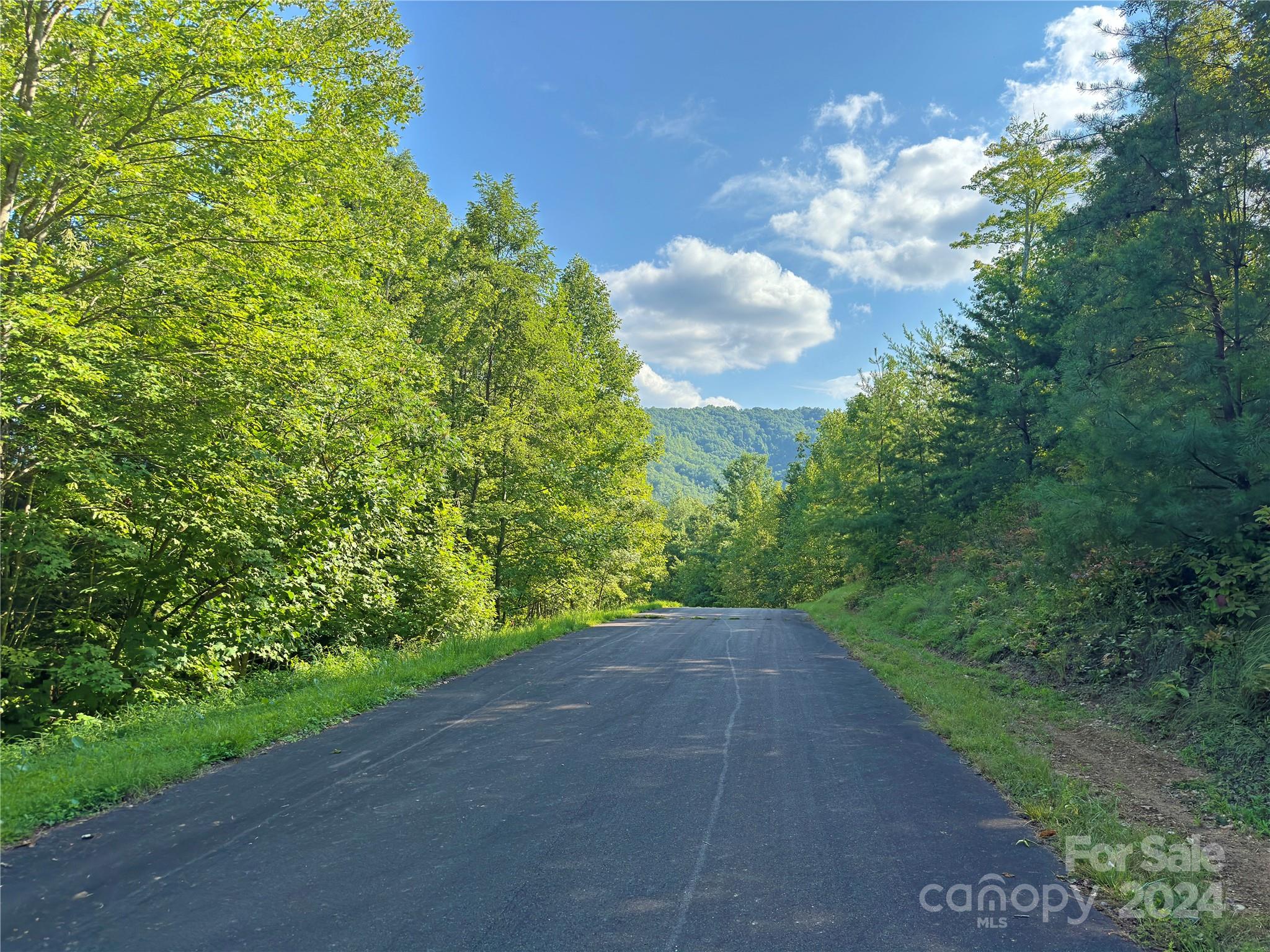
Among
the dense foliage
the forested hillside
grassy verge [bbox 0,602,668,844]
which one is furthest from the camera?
the dense foliage

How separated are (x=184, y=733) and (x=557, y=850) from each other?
179 inches

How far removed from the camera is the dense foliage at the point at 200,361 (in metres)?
7.23

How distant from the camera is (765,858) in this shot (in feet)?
13.1

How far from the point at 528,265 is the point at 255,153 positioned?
1073 cm

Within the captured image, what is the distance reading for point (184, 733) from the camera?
6.29 meters

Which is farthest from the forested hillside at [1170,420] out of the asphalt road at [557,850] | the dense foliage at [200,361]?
the dense foliage at [200,361]

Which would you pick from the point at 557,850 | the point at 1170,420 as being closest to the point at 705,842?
the point at 557,850

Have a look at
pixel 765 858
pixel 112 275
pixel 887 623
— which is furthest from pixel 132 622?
pixel 887 623

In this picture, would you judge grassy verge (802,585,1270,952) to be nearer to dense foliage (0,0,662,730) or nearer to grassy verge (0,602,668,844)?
grassy verge (0,602,668,844)

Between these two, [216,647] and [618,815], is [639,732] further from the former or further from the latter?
[216,647]

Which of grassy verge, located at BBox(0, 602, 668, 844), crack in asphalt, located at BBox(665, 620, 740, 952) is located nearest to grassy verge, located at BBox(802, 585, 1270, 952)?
crack in asphalt, located at BBox(665, 620, 740, 952)

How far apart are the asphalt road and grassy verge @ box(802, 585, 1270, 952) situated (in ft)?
0.83

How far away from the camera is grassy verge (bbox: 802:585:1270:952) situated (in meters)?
3.27

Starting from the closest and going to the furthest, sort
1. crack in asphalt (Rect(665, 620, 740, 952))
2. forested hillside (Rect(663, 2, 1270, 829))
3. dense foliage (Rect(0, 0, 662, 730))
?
crack in asphalt (Rect(665, 620, 740, 952)) < forested hillside (Rect(663, 2, 1270, 829)) < dense foliage (Rect(0, 0, 662, 730))
